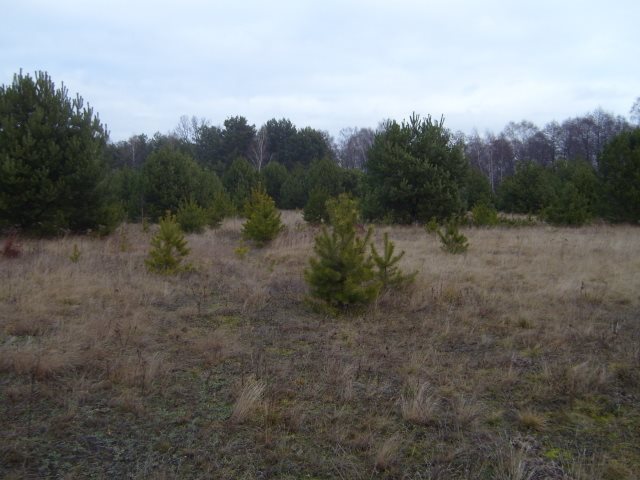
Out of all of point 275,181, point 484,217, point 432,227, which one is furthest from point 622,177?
point 275,181

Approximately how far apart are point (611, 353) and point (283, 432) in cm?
385

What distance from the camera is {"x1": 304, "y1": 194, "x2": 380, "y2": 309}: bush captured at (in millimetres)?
6785

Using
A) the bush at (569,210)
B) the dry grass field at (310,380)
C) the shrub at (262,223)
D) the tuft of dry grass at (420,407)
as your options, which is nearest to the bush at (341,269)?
the dry grass field at (310,380)

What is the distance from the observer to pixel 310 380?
459 centimetres

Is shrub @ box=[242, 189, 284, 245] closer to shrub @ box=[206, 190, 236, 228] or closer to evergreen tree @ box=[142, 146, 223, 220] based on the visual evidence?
shrub @ box=[206, 190, 236, 228]

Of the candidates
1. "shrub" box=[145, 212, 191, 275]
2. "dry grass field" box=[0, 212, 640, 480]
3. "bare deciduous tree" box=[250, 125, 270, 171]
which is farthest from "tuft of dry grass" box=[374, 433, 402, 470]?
"bare deciduous tree" box=[250, 125, 270, 171]

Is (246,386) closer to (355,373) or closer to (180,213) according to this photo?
(355,373)

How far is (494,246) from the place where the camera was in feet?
43.8

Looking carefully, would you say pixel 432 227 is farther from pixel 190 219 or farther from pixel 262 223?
pixel 190 219

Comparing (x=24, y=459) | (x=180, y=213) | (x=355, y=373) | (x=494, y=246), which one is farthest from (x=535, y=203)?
(x=24, y=459)

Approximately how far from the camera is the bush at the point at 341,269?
22.3 ft

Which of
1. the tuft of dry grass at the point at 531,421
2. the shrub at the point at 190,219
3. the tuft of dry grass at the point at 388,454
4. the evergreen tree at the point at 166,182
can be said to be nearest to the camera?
the tuft of dry grass at the point at 388,454

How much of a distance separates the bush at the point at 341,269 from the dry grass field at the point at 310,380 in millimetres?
327

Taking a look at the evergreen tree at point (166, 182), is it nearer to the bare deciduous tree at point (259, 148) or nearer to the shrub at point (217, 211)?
the shrub at point (217, 211)
